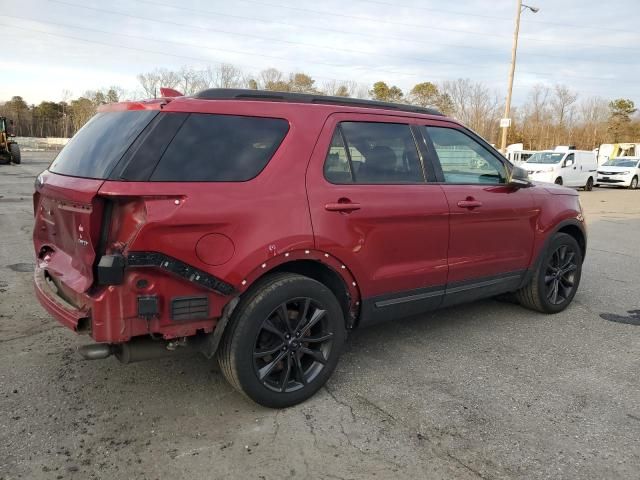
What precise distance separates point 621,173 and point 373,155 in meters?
27.7

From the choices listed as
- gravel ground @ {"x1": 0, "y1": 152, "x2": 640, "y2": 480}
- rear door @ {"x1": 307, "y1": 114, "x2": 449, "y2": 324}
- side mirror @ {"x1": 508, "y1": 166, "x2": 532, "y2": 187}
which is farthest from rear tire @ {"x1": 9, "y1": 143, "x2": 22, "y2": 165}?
side mirror @ {"x1": 508, "y1": 166, "x2": 532, "y2": 187}

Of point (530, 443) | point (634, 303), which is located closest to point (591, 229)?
point (634, 303)

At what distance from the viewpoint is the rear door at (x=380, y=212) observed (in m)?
3.30

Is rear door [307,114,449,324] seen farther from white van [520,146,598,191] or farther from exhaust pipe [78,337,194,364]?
white van [520,146,598,191]

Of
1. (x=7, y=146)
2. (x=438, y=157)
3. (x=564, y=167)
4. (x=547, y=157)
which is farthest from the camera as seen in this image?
(x=7, y=146)

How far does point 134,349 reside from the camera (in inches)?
112

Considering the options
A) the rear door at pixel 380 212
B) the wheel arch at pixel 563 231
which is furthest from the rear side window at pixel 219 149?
the wheel arch at pixel 563 231

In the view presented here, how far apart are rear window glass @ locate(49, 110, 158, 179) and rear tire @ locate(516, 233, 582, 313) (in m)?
3.79

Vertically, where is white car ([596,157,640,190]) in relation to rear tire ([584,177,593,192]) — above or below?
above

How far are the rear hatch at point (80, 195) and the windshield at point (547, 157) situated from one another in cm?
2221

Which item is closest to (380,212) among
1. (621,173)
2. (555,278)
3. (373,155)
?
(373,155)

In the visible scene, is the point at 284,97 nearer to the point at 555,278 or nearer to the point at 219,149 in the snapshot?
the point at 219,149

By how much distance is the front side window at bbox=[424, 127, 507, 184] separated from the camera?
4.11 m

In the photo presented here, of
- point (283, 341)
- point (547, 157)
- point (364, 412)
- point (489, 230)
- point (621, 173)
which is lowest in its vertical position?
point (364, 412)
